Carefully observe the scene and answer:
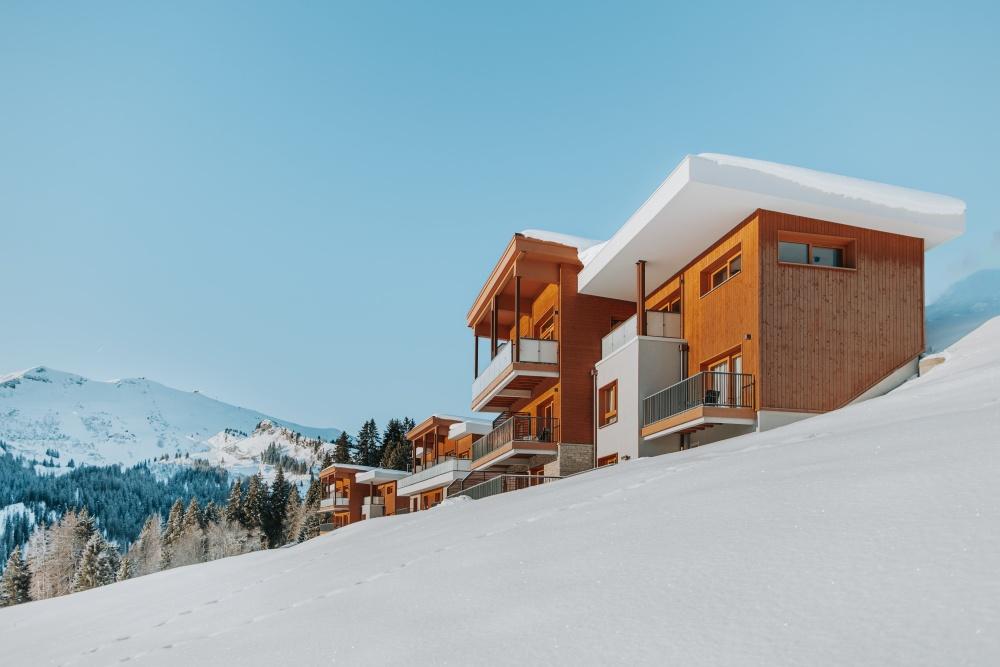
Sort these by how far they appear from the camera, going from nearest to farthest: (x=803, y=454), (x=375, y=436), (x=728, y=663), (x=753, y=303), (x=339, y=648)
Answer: (x=728, y=663) → (x=339, y=648) → (x=803, y=454) → (x=753, y=303) → (x=375, y=436)

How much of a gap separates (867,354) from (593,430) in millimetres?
10331

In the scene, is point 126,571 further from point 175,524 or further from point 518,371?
point 518,371

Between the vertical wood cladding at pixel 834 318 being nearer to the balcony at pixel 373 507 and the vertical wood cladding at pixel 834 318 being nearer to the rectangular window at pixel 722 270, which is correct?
the rectangular window at pixel 722 270

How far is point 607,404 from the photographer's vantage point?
27.2m

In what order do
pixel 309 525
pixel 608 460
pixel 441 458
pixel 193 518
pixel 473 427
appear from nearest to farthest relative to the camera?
pixel 608 460
pixel 473 427
pixel 441 458
pixel 309 525
pixel 193 518

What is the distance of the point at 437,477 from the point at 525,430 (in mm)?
12732

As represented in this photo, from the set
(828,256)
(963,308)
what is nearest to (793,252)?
(828,256)

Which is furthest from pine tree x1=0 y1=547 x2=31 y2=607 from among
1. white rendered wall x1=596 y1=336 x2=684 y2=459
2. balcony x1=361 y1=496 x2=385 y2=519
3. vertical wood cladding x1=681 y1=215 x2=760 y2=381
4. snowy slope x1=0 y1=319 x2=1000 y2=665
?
snowy slope x1=0 y1=319 x2=1000 y2=665

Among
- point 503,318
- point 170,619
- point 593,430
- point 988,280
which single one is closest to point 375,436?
point 503,318

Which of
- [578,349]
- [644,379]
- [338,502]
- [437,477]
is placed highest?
[578,349]

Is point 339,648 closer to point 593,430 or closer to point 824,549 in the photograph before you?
point 824,549

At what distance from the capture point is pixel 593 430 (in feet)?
93.2

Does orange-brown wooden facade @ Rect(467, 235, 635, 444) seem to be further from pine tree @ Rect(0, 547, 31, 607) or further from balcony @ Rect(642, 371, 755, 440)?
pine tree @ Rect(0, 547, 31, 607)

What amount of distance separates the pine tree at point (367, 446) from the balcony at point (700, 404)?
7810cm
